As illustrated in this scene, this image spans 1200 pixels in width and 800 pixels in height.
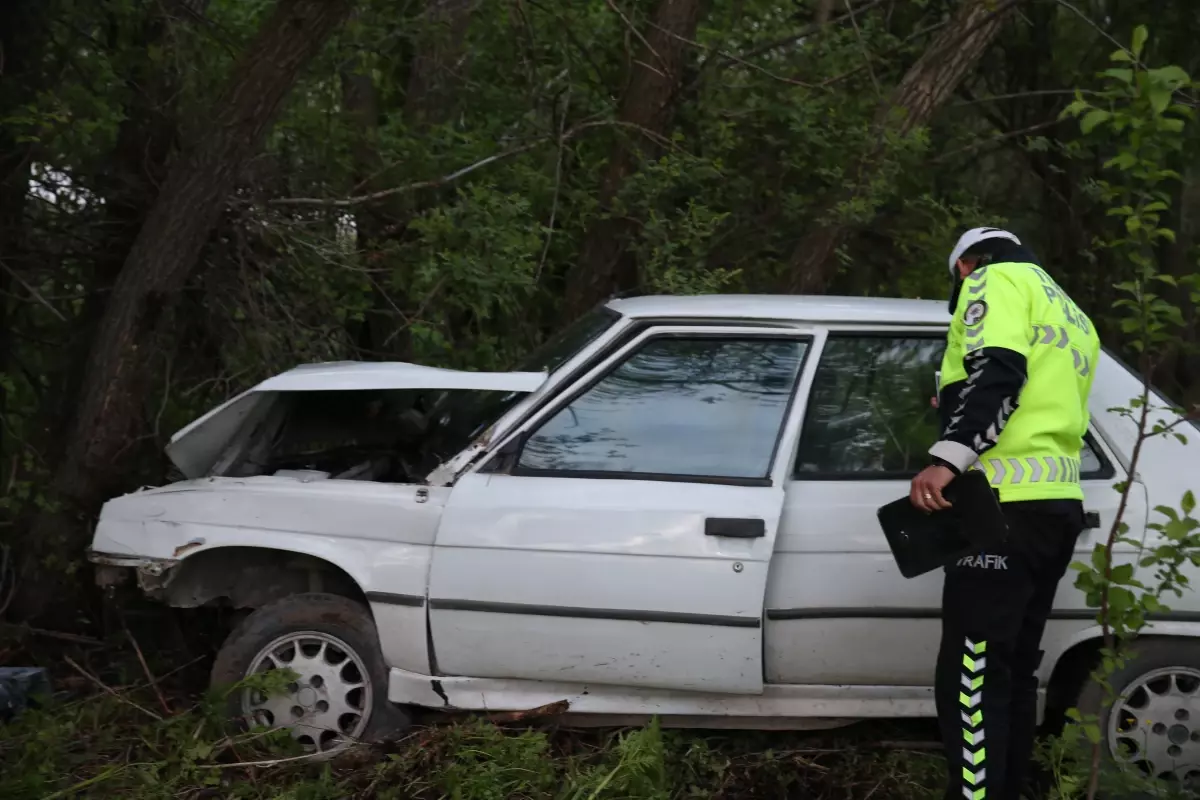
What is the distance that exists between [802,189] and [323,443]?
3872 mm

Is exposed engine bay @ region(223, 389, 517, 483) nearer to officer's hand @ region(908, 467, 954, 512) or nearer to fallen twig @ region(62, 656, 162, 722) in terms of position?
fallen twig @ region(62, 656, 162, 722)

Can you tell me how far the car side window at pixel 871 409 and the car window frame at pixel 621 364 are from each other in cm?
8

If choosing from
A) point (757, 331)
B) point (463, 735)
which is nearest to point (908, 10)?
point (757, 331)

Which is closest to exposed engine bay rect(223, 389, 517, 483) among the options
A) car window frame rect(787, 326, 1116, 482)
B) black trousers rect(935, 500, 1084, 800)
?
car window frame rect(787, 326, 1116, 482)

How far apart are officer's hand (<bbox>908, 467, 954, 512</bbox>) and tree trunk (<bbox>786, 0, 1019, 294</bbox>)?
343 cm

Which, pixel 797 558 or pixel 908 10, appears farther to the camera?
pixel 908 10

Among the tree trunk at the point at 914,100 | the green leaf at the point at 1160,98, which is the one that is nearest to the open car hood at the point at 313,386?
the green leaf at the point at 1160,98

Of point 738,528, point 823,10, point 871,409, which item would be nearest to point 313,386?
point 738,528

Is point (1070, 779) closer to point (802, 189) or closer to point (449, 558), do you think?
point (449, 558)

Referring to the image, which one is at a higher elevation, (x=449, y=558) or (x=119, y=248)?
(x=119, y=248)

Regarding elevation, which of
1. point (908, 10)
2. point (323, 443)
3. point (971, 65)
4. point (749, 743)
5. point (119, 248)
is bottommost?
point (749, 743)

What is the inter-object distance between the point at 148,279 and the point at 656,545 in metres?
2.62

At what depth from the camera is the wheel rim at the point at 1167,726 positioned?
12.0 ft

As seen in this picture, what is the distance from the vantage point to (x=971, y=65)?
6594 mm
